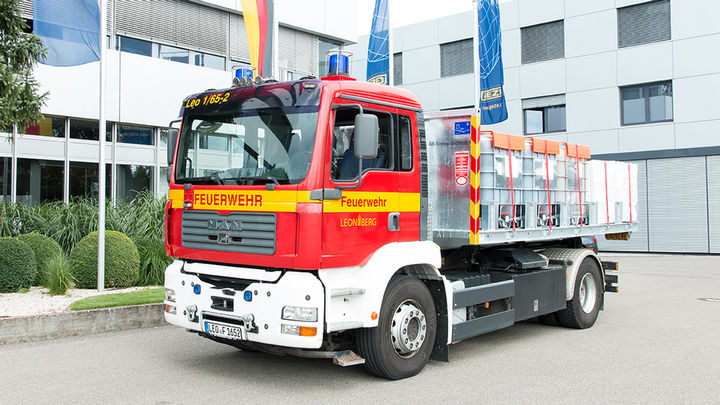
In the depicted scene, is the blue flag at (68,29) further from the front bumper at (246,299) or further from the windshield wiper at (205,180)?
the front bumper at (246,299)

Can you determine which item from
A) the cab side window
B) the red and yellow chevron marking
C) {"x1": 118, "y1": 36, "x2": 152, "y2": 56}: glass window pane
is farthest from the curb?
{"x1": 118, "y1": 36, "x2": 152, "y2": 56}: glass window pane

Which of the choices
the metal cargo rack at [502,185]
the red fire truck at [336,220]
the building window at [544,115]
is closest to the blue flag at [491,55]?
the metal cargo rack at [502,185]

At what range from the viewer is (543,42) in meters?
25.6

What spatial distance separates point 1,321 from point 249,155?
3.94m

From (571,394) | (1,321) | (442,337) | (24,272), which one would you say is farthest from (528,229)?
(24,272)

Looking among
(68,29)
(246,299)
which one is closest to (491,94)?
(68,29)

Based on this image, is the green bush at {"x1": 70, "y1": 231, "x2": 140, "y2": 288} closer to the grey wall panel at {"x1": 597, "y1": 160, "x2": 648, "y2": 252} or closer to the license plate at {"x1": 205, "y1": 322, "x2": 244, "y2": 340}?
the license plate at {"x1": 205, "y1": 322, "x2": 244, "y2": 340}

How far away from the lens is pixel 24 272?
940cm

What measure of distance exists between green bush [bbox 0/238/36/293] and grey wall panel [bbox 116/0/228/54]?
7.79 metres

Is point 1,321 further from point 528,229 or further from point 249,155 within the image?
point 528,229

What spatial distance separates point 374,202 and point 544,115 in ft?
71.3

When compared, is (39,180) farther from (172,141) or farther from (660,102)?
(660,102)

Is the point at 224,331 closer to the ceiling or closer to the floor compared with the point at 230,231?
closer to the floor

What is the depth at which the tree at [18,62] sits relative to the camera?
8.86 metres
